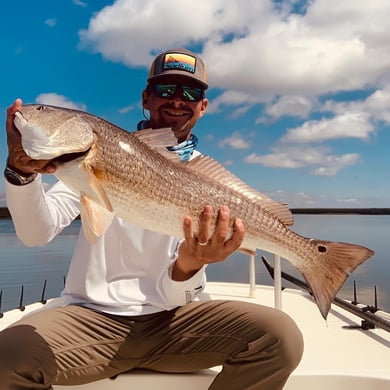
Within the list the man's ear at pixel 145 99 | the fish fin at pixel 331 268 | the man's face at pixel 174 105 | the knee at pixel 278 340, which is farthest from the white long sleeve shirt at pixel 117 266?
the man's ear at pixel 145 99

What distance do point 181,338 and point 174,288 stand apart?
13.2 inches

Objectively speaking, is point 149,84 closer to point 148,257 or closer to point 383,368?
point 148,257

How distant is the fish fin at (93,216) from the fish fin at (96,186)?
0.10m

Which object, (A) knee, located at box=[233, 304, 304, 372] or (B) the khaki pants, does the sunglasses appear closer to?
(B) the khaki pants

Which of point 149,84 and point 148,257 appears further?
point 149,84

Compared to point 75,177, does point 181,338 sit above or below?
below

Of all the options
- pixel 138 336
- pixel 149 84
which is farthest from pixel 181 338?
pixel 149 84

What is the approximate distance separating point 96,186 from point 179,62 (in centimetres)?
168

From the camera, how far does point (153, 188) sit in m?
2.96

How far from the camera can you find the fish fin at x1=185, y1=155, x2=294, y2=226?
322cm

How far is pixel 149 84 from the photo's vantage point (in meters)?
4.04

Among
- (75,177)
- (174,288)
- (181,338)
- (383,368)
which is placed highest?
(75,177)

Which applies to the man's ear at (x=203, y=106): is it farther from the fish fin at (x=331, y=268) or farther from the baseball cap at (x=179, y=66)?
the fish fin at (x=331, y=268)

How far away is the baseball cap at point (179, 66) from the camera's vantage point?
3.91 metres
